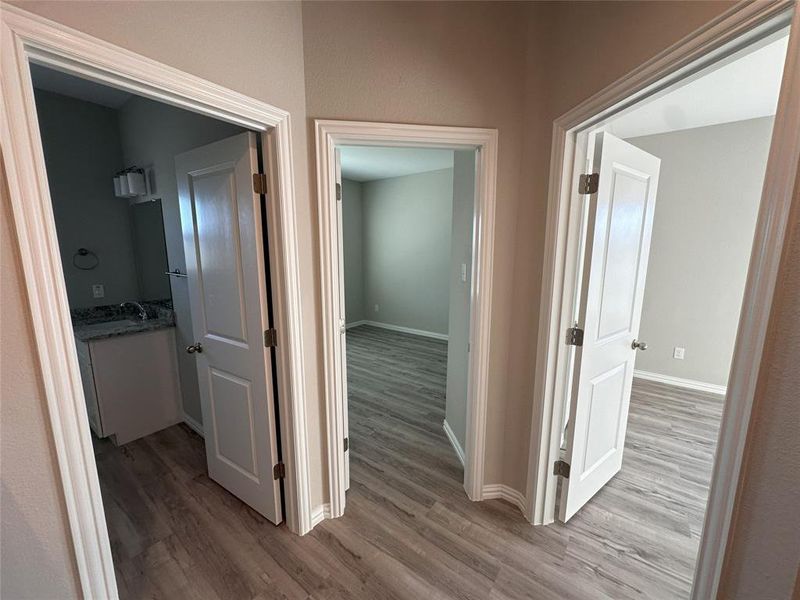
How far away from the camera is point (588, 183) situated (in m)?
1.52

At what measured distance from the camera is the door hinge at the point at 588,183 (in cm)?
151

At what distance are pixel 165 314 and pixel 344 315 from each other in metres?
2.03

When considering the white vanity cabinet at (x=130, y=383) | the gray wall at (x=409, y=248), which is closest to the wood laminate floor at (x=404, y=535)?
the white vanity cabinet at (x=130, y=383)

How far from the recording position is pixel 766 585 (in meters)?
0.74

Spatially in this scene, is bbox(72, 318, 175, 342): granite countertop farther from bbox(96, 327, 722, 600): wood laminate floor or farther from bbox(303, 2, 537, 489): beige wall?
bbox(303, 2, 537, 489): beige wall

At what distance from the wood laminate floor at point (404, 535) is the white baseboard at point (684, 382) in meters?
1.23

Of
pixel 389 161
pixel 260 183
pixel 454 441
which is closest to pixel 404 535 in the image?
pixel 454 441

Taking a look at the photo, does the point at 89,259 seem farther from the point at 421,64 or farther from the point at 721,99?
the point at 721,99

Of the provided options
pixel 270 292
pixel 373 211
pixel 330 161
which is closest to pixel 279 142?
pixel 330 161

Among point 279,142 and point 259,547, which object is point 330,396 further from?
point 279,142

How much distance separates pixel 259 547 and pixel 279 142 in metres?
2.01

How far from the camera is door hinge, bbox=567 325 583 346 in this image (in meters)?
1.63

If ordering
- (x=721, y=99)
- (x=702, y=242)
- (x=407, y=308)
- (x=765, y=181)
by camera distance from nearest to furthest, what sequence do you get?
1. (x=765, y=181)
2. (x=721, y=99)
3. (x=702, y=242)
4. (x=407, y=308)

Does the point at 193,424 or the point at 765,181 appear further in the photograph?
the point at 193,424
